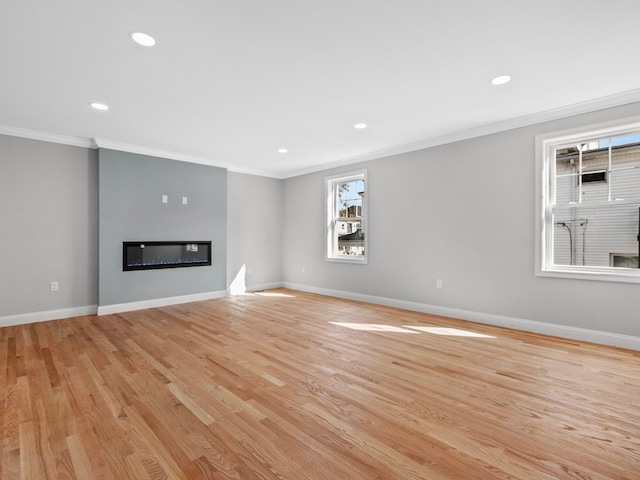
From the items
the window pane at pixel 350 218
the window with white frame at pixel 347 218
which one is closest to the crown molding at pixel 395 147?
the window with white frame at pixel 347 218

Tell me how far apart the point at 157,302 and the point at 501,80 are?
5.40 m

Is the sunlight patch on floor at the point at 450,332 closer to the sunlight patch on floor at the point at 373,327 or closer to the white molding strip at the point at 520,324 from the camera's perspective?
the sunlight patch on floor at the point at 373,327

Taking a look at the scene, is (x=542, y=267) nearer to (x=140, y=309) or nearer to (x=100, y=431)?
(x=100, y=431)

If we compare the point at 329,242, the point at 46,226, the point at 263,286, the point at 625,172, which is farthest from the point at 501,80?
the point at 46,226

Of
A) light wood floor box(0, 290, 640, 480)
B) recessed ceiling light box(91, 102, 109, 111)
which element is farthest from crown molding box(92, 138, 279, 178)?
light wood floor box(0, 290, 640, 480)

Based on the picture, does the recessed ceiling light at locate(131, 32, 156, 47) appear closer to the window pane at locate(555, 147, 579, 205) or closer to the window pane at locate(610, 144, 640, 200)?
→ the window pane at locate(555, 147, 579, 205)

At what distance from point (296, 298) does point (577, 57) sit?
4.75m

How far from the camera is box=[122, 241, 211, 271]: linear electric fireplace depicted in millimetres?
4719

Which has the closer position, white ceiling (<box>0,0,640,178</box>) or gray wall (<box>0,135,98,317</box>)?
white ceiling (<box>0,0,640,178</box>)

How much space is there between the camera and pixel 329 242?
6051 mm

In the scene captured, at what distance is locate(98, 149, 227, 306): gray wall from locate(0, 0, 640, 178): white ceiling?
2.49 feet

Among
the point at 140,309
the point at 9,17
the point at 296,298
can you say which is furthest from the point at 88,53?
the point at 296,298

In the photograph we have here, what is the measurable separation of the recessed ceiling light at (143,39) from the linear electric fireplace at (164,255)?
328 centimetres

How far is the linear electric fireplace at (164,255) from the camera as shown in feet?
15.5
